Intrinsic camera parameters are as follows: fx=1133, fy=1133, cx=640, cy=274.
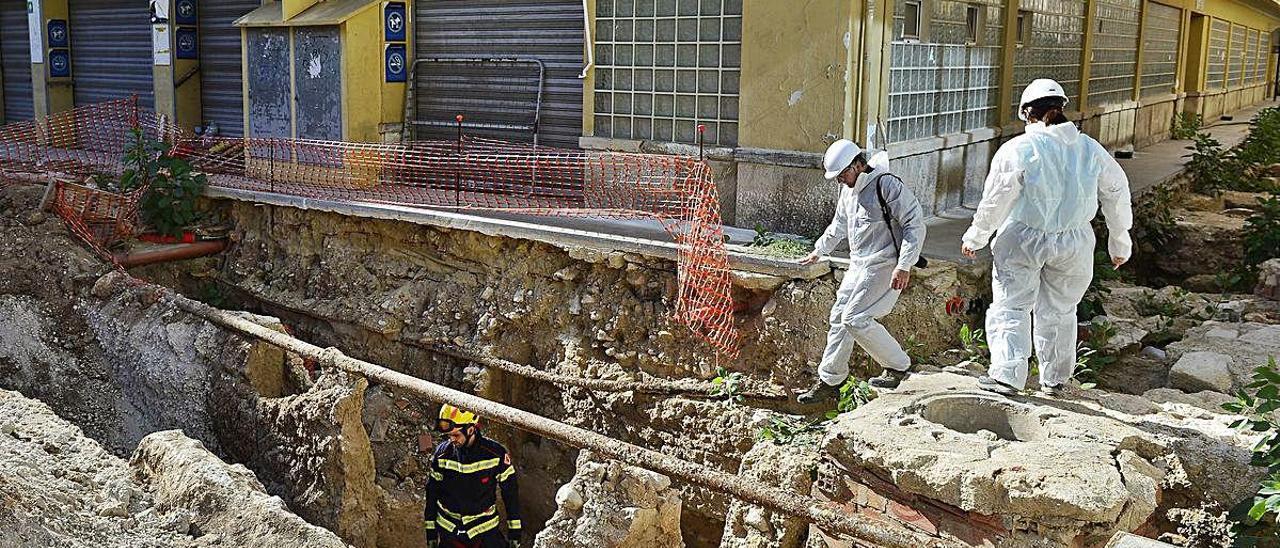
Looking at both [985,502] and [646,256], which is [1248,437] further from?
[646,256]

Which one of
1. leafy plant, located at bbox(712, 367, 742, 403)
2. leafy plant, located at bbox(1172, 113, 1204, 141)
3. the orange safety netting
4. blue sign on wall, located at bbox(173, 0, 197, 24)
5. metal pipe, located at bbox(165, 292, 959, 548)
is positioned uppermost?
blue sign on wall, located at bbox(173, 0, 197, 24)

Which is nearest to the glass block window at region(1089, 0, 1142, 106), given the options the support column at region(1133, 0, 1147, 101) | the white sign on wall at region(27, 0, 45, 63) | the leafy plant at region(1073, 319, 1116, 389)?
the support column at region(1133, 0, 1147, 101)

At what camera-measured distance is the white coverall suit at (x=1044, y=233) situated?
264 inches

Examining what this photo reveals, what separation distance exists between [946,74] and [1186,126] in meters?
14.2

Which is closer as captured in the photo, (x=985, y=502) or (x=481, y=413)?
(x=985, y=502)

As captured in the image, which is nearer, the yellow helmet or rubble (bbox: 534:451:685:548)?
rubble (bbox: 534:451:685:548)

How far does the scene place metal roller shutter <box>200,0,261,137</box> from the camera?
52.4 feet

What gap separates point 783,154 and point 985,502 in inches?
196

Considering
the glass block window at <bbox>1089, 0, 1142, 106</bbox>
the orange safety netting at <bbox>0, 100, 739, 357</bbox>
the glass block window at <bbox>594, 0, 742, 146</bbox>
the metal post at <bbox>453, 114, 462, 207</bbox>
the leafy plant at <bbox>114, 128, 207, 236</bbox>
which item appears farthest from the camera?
the glass block window at <bbox>1089, 0, 1142, 106</bbox>

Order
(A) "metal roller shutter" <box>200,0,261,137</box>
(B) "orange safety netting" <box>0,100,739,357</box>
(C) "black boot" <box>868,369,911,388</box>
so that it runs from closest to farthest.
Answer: (C) "black boot" <box>868,369,911,388</box> → (B) "orange safety netting" <box>0,100,739,357</box> → (A) "metal roller shutter" <box>200,0,261,137</box>

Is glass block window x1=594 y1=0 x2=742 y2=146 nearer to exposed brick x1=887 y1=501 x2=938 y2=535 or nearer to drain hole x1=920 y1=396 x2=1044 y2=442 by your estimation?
drain hole x1=920 y1=396 x2=1044 y2=442

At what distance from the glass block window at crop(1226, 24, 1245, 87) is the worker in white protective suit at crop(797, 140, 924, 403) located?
78.5 feet

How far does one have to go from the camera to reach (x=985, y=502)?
5.57 m

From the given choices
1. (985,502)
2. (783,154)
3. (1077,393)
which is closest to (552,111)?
(783,154)
